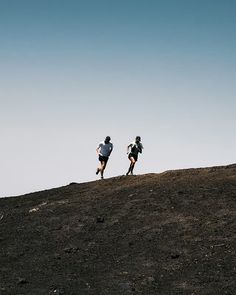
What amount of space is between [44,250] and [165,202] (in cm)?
526

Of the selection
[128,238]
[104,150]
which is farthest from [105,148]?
[128,238]

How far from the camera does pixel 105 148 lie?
23750 millimetres

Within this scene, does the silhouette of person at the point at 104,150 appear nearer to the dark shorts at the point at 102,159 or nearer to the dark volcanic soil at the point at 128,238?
the dark shorts at the point at 102,159

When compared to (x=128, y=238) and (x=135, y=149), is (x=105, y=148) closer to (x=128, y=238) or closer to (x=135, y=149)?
(x=135, y=149)

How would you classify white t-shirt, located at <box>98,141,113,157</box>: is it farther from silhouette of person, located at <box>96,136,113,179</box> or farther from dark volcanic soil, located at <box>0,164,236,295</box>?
dark volcanic soil, located at <box>0,164,236,295</box>

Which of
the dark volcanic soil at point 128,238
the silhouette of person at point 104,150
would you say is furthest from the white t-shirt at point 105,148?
the dark volcanic soil at point 128,238

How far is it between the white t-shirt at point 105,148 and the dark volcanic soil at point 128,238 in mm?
2084

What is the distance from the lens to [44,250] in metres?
15.7

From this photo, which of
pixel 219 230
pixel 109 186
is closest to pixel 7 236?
pixel 109 186

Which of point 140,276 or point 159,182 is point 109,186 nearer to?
point 159,182

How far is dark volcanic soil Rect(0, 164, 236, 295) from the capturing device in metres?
12.9

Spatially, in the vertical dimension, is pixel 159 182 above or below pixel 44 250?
above

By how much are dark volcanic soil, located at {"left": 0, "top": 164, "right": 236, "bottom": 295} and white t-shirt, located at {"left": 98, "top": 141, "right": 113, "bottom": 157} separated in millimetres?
2084

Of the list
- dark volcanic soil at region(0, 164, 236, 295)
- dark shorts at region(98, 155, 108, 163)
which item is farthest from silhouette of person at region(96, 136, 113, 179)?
dark volcanic soil at region(0, 164, 236, 295)
